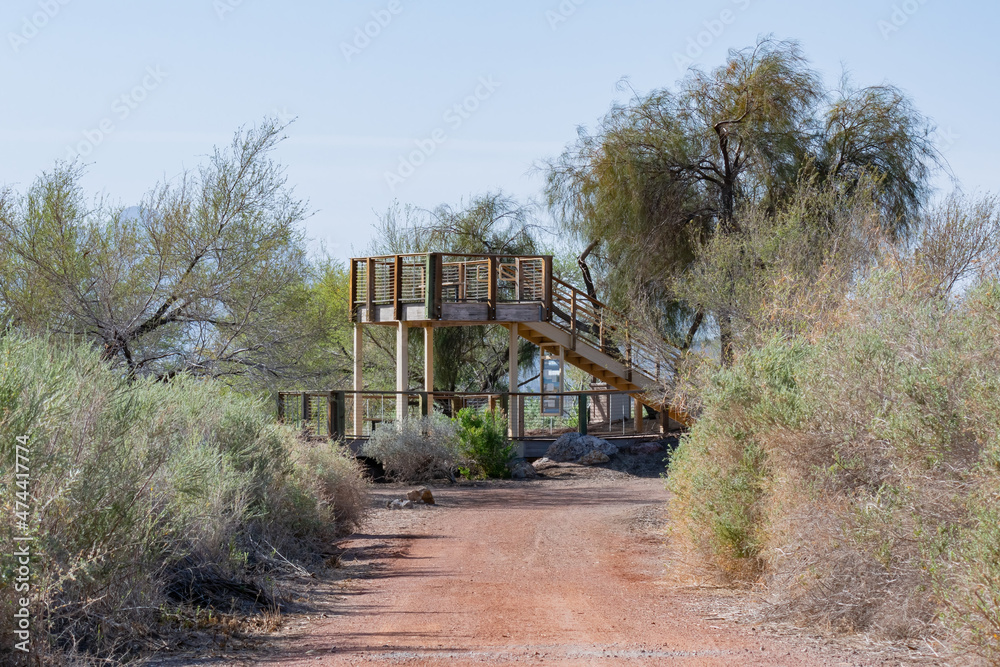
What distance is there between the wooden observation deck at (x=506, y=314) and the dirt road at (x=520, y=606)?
8.58 m

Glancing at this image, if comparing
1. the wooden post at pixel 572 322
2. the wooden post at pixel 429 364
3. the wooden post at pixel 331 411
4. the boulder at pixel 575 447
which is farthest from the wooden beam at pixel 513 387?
the wooden post at pixel 331 411

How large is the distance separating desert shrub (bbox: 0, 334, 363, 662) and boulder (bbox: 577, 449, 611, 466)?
42.6 ft

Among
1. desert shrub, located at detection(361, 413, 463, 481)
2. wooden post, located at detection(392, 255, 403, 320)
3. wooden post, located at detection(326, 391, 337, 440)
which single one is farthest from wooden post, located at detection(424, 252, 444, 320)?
desert shrub, located at detection(361, 413, 463, 481)

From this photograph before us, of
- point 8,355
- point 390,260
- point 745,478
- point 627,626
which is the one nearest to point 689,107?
point 390,260

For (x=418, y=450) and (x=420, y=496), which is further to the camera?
(x=418, y=450)

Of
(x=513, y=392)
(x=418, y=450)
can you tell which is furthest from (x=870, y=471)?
(x=513, y=392)

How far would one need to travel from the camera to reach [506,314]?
2333 centimetres

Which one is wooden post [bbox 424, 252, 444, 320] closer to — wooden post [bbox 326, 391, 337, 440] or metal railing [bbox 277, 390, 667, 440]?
metal railing [bbox 277, 390, 667, 440]

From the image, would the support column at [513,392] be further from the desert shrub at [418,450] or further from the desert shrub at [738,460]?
the desert shrub at [738,460]

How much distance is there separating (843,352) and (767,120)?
18934 millimetres

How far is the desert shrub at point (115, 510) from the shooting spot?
5.94m

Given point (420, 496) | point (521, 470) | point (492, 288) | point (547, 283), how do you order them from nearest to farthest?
point (420, 496)
point (521, 470)
point (492, 288)
point (547, 283)

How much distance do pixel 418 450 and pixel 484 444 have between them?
1.61 meters

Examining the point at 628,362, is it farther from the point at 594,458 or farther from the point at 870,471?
the point at 870,471
